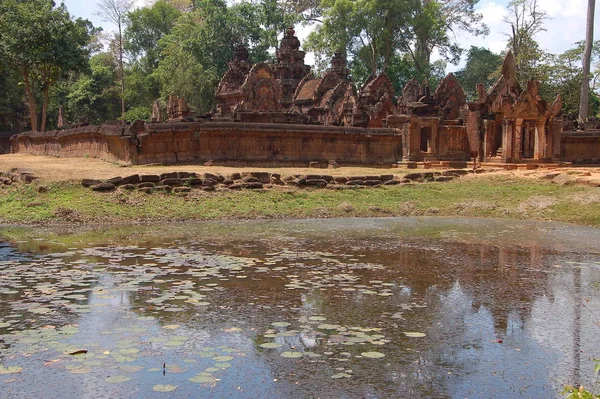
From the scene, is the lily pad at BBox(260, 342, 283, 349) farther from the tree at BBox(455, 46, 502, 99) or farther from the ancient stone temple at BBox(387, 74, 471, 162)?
the tree at BBox(455, 46, 502, 99)

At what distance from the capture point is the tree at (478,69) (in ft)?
229

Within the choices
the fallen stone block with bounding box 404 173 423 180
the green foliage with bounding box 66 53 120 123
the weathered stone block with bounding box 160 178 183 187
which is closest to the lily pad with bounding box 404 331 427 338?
the weathered stone block with bounding box 160 178 183 187

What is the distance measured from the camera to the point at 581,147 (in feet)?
87.8

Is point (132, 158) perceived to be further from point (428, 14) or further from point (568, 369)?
point (428, 14)

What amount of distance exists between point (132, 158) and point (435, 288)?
15.2m

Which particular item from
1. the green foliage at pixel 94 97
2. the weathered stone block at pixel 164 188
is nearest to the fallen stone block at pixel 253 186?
the weathered stone block at pixel 164 188

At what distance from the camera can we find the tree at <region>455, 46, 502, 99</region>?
229ft

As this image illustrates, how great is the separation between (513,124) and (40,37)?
2649 centimetres

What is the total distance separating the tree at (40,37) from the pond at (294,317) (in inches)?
1104

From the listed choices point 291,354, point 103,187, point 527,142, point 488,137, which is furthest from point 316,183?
point 291,354

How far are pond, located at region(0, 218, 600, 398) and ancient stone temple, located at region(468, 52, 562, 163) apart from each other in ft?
43.9

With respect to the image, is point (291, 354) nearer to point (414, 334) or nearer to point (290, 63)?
point (414, 334)

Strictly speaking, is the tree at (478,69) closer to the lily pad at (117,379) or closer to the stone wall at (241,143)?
the stone wall at (241,143)

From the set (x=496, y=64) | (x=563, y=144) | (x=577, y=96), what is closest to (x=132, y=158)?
(x=563, y=144)
